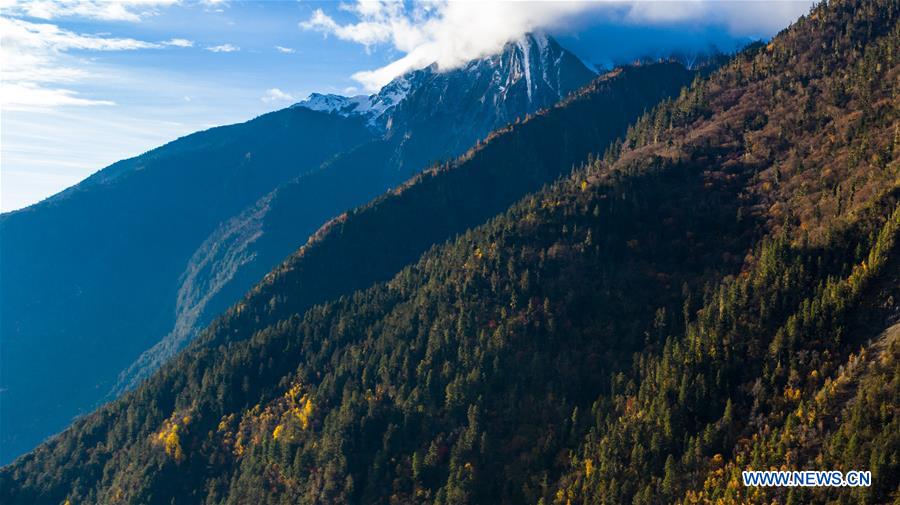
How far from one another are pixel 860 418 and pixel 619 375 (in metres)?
67.2

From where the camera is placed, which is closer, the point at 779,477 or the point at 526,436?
the point at 779,477

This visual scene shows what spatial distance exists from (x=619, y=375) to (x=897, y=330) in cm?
6849

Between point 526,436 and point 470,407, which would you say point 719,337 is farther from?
point 470,407

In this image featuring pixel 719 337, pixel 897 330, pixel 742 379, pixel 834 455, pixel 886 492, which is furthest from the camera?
pixel 719 337

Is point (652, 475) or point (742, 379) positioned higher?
point (742, 379)

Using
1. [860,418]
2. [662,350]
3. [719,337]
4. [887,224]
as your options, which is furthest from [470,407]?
[887,224]

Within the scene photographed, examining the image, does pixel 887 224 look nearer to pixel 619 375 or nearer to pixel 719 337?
pixel 719 337

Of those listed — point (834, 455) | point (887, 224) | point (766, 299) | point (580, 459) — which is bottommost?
point (580, 459)

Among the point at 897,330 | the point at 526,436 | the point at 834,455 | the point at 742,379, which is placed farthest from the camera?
the point at 526,436

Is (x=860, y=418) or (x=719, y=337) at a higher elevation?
(x=719, y=337)

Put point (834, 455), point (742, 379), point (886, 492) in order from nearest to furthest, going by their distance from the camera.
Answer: point (886, 492) → point (834, 455) → point (742, 379)

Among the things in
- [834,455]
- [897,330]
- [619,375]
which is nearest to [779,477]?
[834,455]

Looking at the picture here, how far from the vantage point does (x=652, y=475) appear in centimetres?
14988

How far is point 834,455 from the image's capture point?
12219cm
